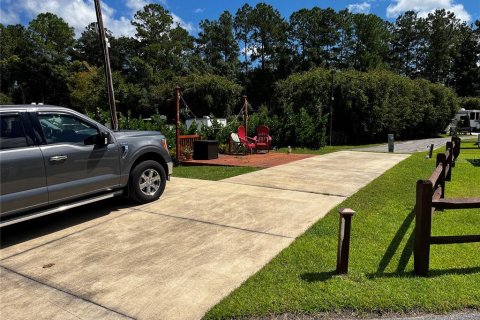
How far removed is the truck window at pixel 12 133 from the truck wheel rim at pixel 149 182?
2.06 meters

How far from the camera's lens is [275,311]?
2.98 metres

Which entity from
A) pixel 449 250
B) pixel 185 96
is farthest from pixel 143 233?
pixel 185 96

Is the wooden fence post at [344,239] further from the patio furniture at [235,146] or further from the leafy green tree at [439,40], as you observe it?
the leafy green tree at [439,40]

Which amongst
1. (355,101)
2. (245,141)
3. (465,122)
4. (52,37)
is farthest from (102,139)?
(52,37)

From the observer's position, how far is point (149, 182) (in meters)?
6.41

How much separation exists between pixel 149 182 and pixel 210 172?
11.5 feet

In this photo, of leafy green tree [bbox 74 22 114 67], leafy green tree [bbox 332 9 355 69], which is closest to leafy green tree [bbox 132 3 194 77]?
leafy green tree [bbox 74 22 114 67]

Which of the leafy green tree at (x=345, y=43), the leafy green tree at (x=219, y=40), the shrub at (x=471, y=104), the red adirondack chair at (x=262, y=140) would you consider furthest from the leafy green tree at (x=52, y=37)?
the shrub at (x=471, y=104)

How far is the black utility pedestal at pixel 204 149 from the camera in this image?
12078 mm

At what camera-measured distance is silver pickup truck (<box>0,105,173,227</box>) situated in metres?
4.36

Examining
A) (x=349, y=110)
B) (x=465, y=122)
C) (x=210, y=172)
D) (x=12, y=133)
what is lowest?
(x=210, y=172)

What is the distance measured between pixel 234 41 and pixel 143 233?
6412cm

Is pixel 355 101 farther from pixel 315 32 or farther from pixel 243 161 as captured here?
pixel 315 32

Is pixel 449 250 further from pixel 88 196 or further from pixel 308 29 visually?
pixel 308 29
